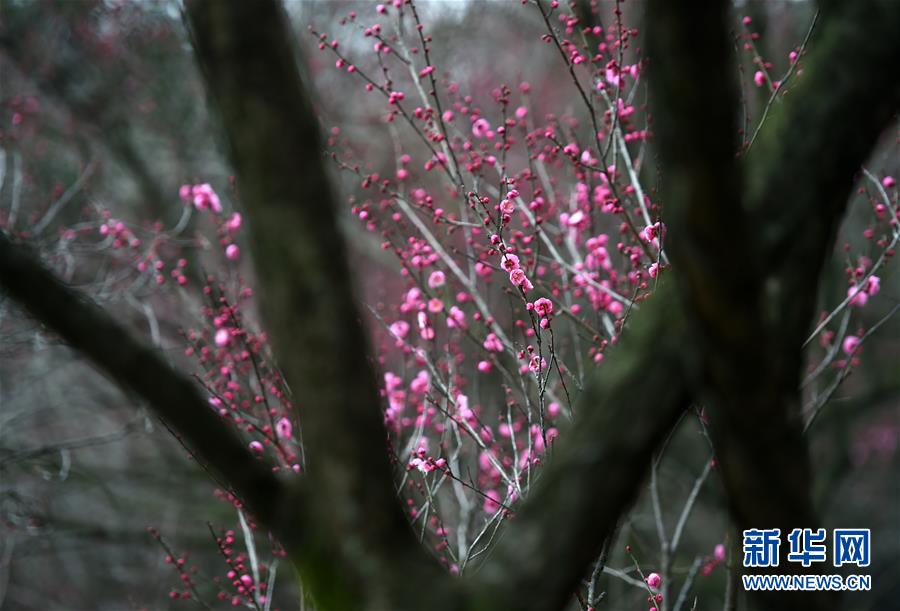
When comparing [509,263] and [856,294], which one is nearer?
[509,263]

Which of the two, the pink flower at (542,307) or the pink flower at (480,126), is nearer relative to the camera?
the pink flower at (542,307)

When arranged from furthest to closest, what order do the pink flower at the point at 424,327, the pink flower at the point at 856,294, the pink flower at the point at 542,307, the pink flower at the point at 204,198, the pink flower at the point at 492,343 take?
the pink flower at the point at 204,198 < the pink flower at the point at 492,343 < the pink flower at the point at 424,327 < the pink flower at the point at 856,294 < the pink flower at the point at 542,307

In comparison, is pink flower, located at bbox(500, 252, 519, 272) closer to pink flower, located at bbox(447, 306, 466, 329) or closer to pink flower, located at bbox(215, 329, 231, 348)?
pink flower, located at bbox(447, 306, 466, 329)

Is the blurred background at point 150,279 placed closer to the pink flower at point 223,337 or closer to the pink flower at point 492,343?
the pink flower at point 223,337

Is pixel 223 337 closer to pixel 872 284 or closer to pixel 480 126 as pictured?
pixel 480 126

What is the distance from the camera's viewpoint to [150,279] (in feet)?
21.0

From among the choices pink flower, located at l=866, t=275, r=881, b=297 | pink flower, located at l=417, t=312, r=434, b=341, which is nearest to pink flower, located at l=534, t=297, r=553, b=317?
pink flower, located at l=417, t=312, r=434, b=341

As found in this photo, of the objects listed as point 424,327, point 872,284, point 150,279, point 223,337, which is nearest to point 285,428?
point 223,337

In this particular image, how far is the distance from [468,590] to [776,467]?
0.56 m

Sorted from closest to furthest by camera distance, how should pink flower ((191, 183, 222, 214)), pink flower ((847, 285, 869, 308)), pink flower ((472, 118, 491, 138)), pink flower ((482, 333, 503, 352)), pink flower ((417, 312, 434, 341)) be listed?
1. pink flower ((847, 285, 869, 308))
2. pink flower ((417, 312, 434, 341))
3. pink flower ((482, 333, 503, 352))
4. pink flower ((472, 118, 491, 138))
5. pink flower ((191, 183, 222, 214))

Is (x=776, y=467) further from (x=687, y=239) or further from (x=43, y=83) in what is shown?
(x=43, y=83)

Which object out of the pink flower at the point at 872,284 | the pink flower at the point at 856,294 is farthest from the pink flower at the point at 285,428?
the pink flower at the point at 872,284

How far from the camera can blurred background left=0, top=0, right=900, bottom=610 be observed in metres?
7.70

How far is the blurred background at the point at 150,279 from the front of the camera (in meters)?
7.70
